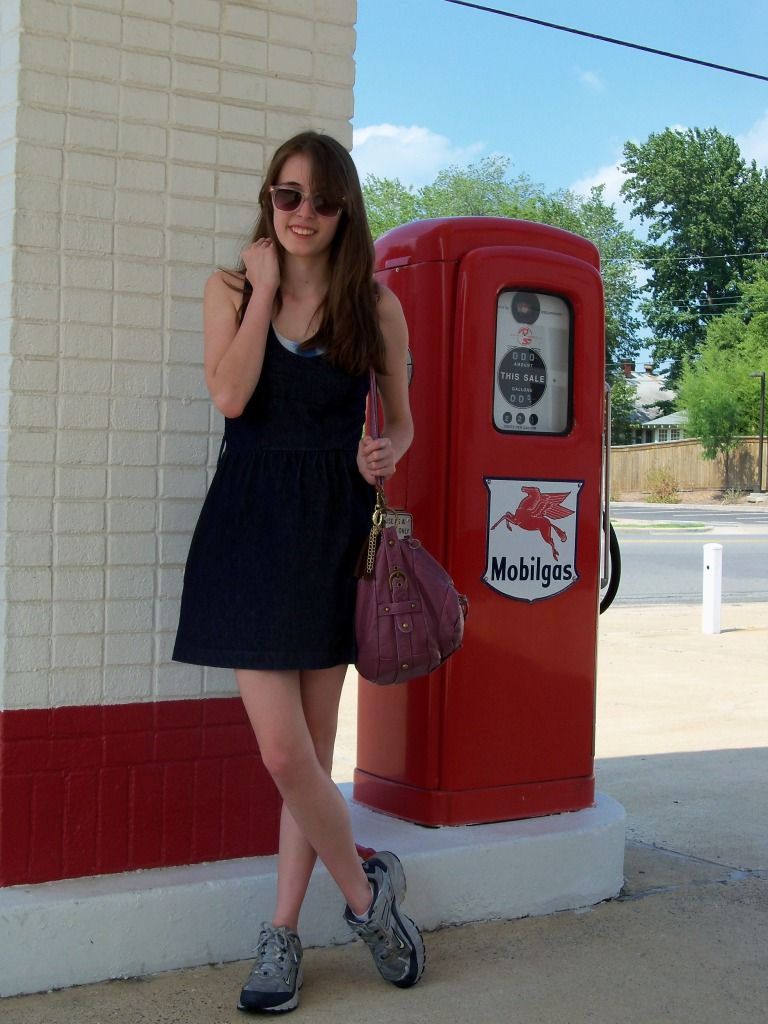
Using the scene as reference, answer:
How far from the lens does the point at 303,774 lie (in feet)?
9.53

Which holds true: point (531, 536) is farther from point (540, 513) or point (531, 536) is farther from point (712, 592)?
point (712, 592)

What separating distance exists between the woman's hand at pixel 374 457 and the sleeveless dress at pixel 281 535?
0.05 metres

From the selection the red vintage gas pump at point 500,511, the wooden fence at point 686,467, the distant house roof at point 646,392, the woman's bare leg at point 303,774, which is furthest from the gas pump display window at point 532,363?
the distant house roof at point 646,392

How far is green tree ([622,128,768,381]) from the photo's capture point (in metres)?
68.8

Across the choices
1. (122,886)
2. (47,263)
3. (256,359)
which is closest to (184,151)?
(47,263)

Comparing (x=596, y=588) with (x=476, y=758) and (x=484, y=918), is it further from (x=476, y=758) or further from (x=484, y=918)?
(x=484, y=918)

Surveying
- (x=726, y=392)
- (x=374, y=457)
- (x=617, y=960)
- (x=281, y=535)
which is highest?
(x=726, y=392)

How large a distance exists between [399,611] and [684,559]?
1601 cm

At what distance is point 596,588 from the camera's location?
4.12 meters

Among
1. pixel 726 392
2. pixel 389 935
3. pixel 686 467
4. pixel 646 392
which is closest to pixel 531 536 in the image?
pixel 389 935

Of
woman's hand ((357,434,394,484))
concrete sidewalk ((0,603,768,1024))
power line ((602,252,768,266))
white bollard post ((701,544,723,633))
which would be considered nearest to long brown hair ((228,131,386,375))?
woman's hand ((357,434,394,484))

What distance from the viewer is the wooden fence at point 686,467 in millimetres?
49688

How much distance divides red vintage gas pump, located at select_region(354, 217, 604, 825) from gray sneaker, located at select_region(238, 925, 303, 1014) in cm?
92

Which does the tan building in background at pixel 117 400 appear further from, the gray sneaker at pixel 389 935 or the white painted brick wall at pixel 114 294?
the gray sneaker at pixel 389 935
